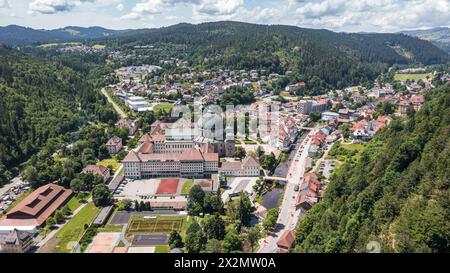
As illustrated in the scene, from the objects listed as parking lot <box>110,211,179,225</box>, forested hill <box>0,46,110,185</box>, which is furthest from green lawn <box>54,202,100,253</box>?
forested hill <box>0,46,110,185</box>

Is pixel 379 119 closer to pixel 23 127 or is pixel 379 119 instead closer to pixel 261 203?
pixel 261 203

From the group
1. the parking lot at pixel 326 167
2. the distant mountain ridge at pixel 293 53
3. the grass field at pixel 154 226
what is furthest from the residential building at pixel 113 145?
the distant mountain ridge at pixel 293 53

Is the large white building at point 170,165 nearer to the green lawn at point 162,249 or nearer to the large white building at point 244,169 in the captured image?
the large white building at point 244,169

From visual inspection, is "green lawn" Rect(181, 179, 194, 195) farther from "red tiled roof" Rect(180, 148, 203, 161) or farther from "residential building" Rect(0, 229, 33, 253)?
"residential building" Rect(0, 229, 33, 253)
